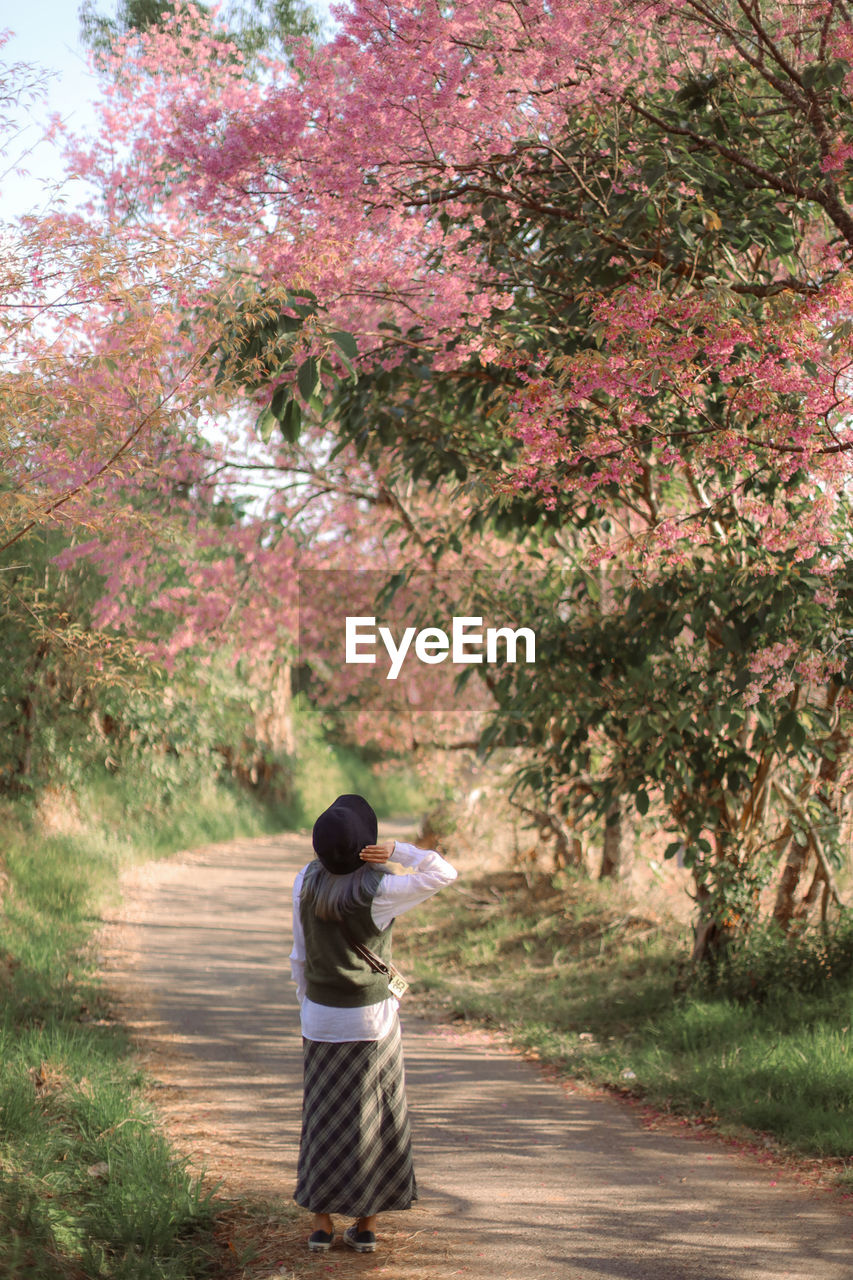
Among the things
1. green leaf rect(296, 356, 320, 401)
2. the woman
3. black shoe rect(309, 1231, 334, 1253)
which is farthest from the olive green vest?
green leaf rect(296, 356, 320, 401)

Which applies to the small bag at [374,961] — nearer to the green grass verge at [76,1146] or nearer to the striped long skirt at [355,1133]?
the striped long skirt at [355,1133]

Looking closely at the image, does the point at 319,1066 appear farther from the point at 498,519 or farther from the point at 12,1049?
the point at 498,519

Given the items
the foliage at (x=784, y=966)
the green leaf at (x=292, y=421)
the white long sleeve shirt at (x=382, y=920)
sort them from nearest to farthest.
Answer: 1. the white long sleeve shirt at (x=382, y=920)
2. the green leaf at (x=292, y=421)
3. the foliage at (x=784, y=966)

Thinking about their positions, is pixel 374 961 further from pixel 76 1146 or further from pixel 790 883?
pixel 790 883

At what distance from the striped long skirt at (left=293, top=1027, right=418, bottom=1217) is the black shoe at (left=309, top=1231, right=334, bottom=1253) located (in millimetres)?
117

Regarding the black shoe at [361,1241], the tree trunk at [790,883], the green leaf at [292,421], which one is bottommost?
the black shoe at [361,1241]

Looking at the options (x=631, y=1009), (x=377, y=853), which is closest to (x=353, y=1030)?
(x=377, y=853)

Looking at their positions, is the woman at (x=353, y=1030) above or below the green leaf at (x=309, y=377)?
below

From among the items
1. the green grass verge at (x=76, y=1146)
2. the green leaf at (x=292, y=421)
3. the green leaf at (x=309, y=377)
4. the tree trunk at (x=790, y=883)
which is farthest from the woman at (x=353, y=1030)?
the tree trunk at (x=790, y=883)

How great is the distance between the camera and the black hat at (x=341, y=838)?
4.16 meters

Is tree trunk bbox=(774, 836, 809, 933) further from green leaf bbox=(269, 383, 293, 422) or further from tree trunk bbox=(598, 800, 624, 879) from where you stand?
green leaf bbox=(269, 383, 293, 422)

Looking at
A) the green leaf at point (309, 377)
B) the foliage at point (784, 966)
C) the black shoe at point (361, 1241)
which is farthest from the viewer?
the foliage at point (784, 966)

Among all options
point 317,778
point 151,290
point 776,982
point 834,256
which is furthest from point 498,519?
point 317,778

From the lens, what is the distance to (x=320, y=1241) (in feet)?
13.9
